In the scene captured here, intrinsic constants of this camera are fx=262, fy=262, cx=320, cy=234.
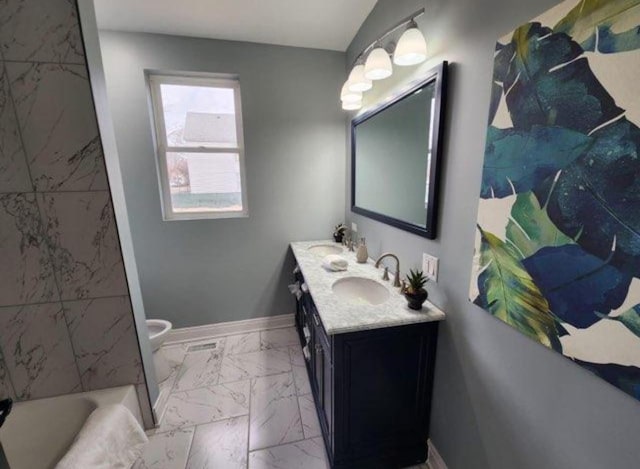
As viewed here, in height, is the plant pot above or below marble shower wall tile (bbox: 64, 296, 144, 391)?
above

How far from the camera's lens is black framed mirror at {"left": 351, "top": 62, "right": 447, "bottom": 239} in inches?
48.5

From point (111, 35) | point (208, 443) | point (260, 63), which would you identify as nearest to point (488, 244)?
point (208, 443)

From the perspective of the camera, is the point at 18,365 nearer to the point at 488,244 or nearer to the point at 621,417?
the point at 488,244

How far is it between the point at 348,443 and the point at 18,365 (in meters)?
1.79

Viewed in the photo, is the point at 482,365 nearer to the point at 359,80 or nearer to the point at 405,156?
the point at 405,156

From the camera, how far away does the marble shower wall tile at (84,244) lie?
4.36 ft

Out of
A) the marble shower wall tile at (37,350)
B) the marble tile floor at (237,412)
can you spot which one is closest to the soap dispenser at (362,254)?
the marble tile floor at (237,412)

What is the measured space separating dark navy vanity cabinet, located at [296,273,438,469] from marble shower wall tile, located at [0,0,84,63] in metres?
1.82

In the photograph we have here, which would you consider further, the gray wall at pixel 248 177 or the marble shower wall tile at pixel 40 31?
the gray wall at pixel 248 177

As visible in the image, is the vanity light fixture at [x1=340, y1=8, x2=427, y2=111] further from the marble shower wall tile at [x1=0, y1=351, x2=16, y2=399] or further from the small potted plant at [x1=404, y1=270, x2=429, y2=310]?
the marble shower wall tile at [x1=0, y1=351, x2=16, y2=399]

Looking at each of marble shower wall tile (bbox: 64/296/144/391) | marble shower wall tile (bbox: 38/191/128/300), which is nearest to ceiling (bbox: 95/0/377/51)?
marble shower wall tile (bbox: 38/191/128/300)

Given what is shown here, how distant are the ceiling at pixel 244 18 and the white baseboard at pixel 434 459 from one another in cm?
268

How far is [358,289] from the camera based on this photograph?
1.72 m

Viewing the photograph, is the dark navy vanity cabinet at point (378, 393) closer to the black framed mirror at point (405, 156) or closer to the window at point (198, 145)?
the black framed mirror at point (405, 156)
